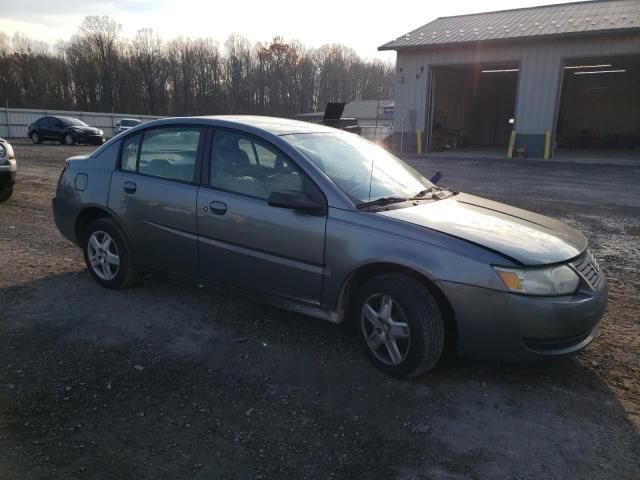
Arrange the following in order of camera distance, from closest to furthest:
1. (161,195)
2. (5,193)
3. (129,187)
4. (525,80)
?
1. (161,195)
2. (129,187)
3. (5,193)
4. (525,80)

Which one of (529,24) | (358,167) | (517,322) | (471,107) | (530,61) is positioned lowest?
(517,322)

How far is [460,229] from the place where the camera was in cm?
314

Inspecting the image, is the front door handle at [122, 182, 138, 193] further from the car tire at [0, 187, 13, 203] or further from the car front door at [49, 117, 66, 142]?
the car front door at [49, 117, 66, 142]

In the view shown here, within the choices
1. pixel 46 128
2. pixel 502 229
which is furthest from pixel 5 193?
pixel 46 128

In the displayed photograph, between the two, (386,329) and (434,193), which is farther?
(434,193)

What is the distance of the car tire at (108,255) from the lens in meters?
4.48

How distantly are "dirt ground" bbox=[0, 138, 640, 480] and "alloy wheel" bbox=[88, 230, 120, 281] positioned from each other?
0.65 ft

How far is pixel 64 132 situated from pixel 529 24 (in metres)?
23.9

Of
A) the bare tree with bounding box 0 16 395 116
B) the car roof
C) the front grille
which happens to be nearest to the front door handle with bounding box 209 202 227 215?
the car roof

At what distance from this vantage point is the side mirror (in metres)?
3.28

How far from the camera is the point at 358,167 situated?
3.82 meters

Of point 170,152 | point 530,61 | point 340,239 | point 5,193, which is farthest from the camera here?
point 530,61

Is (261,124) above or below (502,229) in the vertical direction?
above

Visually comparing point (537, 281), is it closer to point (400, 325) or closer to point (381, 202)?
point (400, 325)
